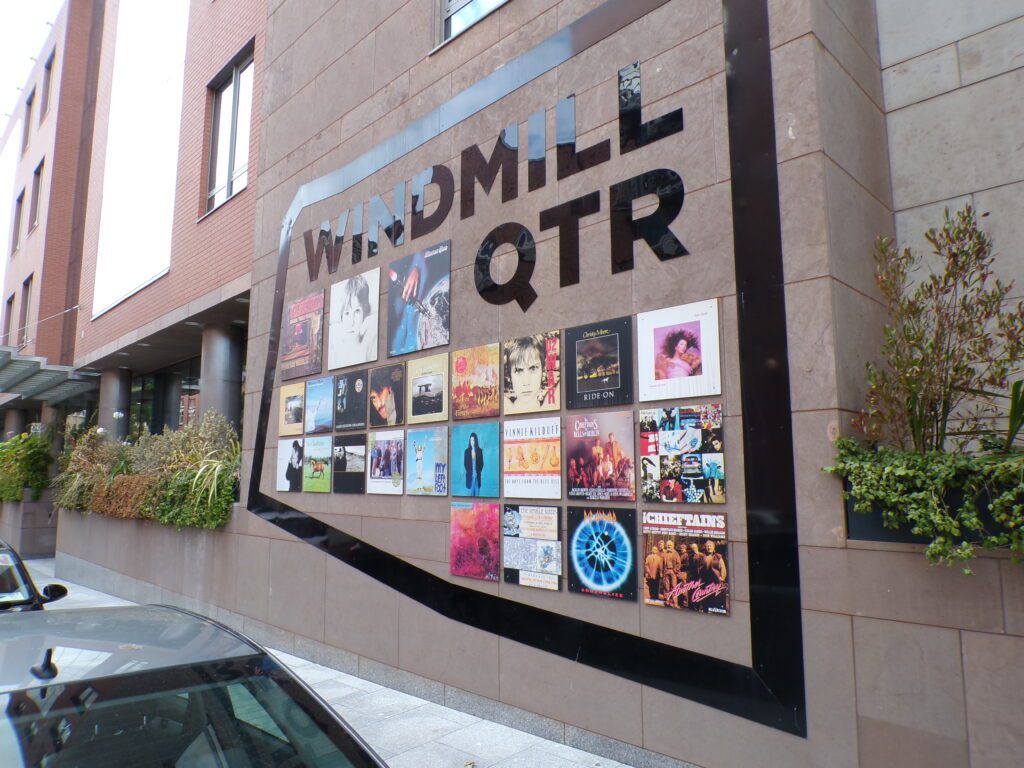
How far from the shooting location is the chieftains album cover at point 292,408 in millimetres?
8641

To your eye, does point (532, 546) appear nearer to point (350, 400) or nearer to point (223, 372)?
point (350, 400)

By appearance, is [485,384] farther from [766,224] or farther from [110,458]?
[110,458]

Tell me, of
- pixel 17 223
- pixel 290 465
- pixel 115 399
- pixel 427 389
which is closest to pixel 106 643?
pixel 427 389

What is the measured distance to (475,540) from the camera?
20.6 feet

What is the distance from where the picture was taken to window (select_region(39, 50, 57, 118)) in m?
24.6

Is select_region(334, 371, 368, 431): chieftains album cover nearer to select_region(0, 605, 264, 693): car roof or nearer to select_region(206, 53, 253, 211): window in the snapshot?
select_region(0, 605, 264, 693): car roof

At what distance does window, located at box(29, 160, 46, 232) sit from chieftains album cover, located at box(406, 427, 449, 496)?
22.9 m

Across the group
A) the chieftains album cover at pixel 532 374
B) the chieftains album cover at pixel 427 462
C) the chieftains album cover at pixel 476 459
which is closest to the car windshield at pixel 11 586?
the chieftains album cover at pixel 427 462

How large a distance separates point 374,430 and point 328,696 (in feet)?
8.53

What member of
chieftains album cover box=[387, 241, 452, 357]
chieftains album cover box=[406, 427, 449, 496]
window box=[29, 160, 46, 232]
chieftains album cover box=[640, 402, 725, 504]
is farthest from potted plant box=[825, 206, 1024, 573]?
window box=[29, 160, 46, 232]

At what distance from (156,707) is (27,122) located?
3188 cm

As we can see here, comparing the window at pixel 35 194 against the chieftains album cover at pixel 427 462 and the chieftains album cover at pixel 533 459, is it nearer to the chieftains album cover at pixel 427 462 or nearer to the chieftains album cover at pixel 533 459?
the chieftains album cover at pixel 427 462

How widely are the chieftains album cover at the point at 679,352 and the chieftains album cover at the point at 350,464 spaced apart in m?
3.63

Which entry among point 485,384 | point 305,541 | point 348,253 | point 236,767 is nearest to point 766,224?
point 485,384
